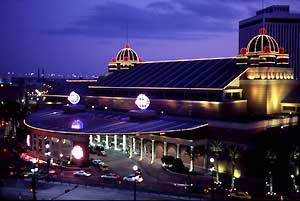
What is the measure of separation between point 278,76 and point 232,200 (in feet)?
128

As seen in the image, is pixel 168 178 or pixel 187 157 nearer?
pixel 168 178

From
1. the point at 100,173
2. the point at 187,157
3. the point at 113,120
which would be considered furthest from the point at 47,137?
the point at 187,157

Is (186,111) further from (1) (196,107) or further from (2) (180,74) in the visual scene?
(2) (180,74)

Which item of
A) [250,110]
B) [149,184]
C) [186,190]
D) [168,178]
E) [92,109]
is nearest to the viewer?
[186,190]

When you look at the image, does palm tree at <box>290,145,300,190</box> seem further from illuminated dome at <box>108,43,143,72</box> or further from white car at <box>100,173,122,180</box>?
illuminated dome at <box>108,43,143,72</box>

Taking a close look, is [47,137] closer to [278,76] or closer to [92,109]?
[92,109]

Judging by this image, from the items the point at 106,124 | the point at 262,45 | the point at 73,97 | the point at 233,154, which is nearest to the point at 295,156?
the point at 233,154

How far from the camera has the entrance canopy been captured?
71688 mm

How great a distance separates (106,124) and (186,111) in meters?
15.1

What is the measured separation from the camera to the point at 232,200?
51.2 m

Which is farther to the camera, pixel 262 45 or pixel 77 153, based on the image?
pixel 262 45

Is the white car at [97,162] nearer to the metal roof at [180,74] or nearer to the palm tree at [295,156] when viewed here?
the metal roof at [180,74]

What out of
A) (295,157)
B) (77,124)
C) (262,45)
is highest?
(262,45)

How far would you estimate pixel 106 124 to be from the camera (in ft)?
259
